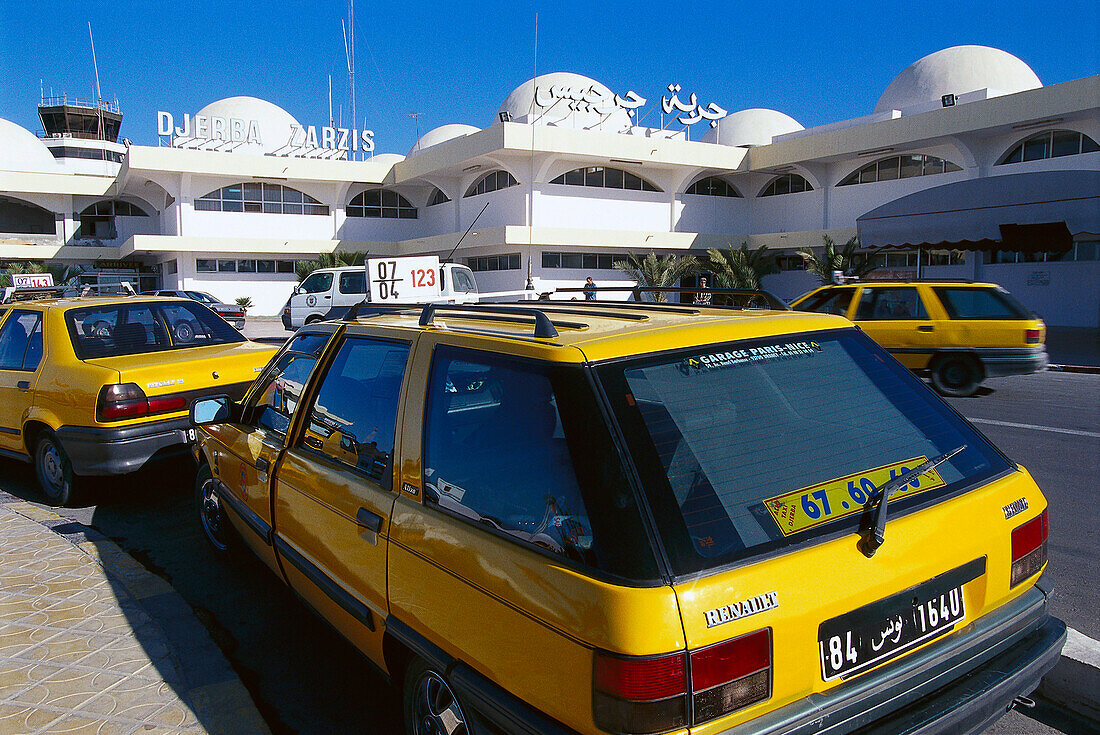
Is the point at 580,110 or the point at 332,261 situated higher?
the point at 580,110

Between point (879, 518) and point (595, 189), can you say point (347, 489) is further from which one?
point (595, 189)

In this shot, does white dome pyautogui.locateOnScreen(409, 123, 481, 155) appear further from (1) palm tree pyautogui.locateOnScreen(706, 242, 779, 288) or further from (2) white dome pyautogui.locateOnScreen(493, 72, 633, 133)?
(1) palm tree pyautogui.locateOnScreen(706, 242, 779, 288)

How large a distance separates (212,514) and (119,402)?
55.9 inches

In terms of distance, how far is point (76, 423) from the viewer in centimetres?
556

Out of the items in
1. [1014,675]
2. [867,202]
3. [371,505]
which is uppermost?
[867,202]

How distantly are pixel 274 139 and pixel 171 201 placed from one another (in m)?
10.4

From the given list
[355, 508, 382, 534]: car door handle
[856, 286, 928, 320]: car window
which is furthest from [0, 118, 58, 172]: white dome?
[355, 508, 382, 534]: car door handle

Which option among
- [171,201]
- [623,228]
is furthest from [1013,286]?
[171,201]

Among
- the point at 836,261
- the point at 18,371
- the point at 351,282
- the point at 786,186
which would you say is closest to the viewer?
the point at 18,371

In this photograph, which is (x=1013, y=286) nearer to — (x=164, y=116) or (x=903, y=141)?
(x=903, y=141)

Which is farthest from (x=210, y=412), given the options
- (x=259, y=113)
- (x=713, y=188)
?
(x=259, y=113)

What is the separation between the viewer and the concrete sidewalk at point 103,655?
2.98 metres

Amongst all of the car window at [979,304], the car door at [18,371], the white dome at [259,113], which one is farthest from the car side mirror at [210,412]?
the white dome at [259,113]

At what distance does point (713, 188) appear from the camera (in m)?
35.8
